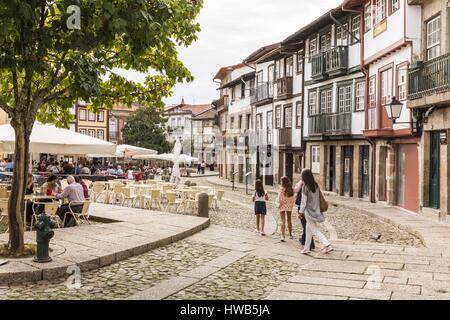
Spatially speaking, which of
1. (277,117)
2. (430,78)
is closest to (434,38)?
(430,78)

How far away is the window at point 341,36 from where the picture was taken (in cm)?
2356

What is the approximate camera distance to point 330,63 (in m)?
24.2

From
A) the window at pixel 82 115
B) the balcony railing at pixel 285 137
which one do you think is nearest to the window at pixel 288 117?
the balcony railing at pixel 285 137

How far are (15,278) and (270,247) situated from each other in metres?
4.93

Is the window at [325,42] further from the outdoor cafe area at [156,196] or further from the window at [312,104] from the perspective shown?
the outdoor cafe area at [156,196]

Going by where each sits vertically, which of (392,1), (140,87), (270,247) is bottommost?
(270,247)

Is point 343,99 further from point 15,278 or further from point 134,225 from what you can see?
point 15,278

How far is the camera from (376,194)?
2062cm

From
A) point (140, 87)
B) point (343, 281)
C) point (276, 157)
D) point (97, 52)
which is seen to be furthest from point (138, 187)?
point (276, 157)

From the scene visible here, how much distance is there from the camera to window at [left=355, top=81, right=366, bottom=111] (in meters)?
22.0

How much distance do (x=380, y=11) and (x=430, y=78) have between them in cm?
608

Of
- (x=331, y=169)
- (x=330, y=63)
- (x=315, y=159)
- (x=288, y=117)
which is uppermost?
(x=330, y=63)

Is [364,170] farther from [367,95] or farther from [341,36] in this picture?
[341,36]

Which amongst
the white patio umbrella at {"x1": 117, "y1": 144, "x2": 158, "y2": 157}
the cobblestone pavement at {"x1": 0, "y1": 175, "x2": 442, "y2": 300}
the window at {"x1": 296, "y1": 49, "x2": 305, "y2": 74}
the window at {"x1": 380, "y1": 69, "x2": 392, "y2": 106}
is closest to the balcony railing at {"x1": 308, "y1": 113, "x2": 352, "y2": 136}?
the window at {"x1": 380, "y1": 69, "x2": 392, "y2": 106}
